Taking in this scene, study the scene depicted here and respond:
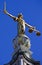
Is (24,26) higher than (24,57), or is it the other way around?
(24,26)

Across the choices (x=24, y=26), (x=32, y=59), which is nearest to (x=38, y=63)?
(x=32, y=59)

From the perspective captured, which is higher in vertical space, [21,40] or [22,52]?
[21,40]

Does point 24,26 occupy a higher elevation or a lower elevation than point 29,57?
higher

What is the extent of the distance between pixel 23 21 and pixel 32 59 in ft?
16.9

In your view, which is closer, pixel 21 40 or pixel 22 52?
pixel 22 52

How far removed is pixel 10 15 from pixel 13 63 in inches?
234

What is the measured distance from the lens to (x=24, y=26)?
69.9m

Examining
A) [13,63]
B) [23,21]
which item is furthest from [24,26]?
[13,63]

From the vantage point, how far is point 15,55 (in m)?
67.2

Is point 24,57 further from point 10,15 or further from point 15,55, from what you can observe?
point 10,15

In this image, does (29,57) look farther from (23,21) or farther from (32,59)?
(23,21)

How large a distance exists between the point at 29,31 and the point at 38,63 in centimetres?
390

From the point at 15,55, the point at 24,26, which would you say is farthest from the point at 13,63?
the point at 24,26

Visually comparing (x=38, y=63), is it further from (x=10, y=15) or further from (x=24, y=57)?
(x=10, y=15)
